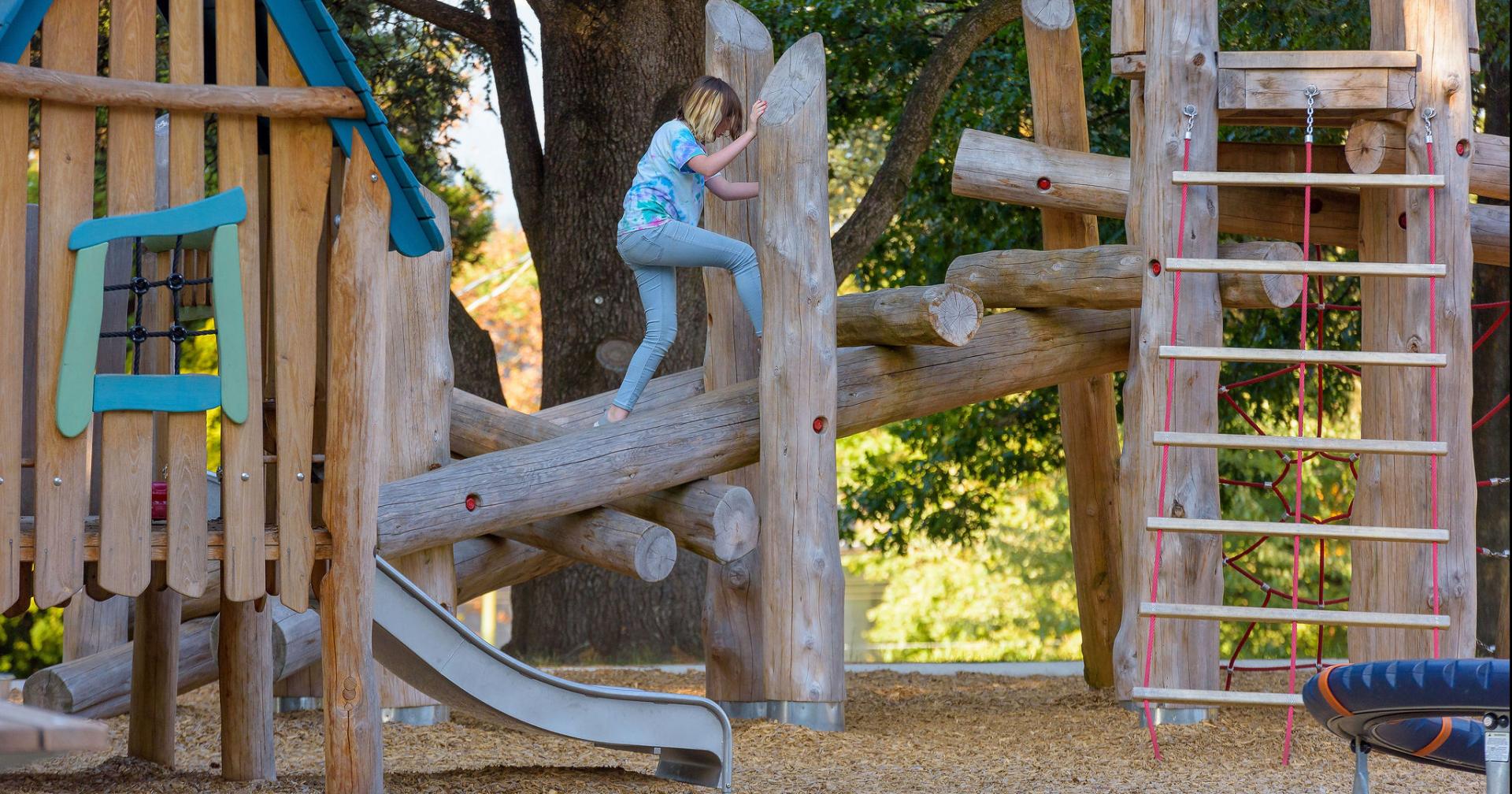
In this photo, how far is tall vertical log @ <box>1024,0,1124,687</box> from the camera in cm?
737

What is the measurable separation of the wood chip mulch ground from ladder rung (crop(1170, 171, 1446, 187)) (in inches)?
83.4

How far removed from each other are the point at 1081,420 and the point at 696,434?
257 centimetres

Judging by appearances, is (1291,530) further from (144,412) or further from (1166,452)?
(144,412)

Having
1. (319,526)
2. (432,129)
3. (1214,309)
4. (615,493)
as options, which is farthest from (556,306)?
(319,526)

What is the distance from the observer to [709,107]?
6320 mm

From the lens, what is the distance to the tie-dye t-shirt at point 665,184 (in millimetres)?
6359

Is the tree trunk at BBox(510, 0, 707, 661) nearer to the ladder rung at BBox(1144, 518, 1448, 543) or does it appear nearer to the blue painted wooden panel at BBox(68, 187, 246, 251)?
the ladder rung at BBox(1144, 518, 1448, 543)

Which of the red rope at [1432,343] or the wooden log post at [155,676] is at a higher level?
the red rope at [1432,343]

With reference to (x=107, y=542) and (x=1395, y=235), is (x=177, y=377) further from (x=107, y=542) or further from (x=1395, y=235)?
(x=1395, y=235)

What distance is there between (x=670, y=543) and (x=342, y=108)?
255 centimetres

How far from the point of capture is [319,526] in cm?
432

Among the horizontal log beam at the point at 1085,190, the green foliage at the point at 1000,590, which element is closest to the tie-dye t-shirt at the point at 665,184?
the horizontal log beam at the point at 1085,190

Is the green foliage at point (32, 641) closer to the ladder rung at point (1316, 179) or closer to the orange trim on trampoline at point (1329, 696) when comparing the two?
the ladder rung at point (1316, 179)

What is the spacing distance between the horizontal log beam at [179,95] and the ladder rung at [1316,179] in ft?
10.2
